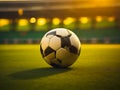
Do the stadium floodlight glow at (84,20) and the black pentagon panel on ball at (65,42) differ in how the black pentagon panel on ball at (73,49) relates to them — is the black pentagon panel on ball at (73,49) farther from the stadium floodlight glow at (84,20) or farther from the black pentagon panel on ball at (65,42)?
the stadium floodlight glow at (84,20)

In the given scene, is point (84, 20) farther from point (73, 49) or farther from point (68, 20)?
point (73, 49)

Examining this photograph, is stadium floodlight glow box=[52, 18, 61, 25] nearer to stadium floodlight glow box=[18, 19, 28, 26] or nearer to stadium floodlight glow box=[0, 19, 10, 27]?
stadium floodlight glow box=[18, 19, 28, 26]

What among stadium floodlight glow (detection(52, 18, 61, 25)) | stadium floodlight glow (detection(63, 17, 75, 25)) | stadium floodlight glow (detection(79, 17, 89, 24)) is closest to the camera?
stadium floodlight glow (detection(79, 17, 89, 24))

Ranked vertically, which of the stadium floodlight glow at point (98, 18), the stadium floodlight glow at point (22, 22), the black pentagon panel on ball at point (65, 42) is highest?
the black pentagon panel on ball at point (65, 42)

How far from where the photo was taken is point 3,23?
99.6ft

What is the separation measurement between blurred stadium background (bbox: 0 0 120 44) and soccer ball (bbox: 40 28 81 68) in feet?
65.2

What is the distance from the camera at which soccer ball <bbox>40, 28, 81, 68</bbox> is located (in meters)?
7.48

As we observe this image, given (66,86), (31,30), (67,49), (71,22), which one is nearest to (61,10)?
(71,22)

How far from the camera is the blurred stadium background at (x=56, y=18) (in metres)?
28.3

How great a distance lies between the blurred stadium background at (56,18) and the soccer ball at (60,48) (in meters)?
19.9

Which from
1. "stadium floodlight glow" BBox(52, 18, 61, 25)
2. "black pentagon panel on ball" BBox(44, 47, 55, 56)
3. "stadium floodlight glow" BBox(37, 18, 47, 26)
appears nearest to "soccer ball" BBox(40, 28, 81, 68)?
"black pentagon panel on ball" BBox(44, 47, 55, 56)

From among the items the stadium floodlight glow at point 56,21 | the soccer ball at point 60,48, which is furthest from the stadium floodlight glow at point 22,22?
the soccer ball at point 60,48

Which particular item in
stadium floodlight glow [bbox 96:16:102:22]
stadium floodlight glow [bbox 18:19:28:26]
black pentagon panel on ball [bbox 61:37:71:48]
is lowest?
stadium floodlight glow [bbox 18:19:28:26]

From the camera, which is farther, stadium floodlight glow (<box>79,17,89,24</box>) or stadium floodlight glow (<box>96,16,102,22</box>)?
stadium floodlight glow (<box>79,17,89,24</box>)
